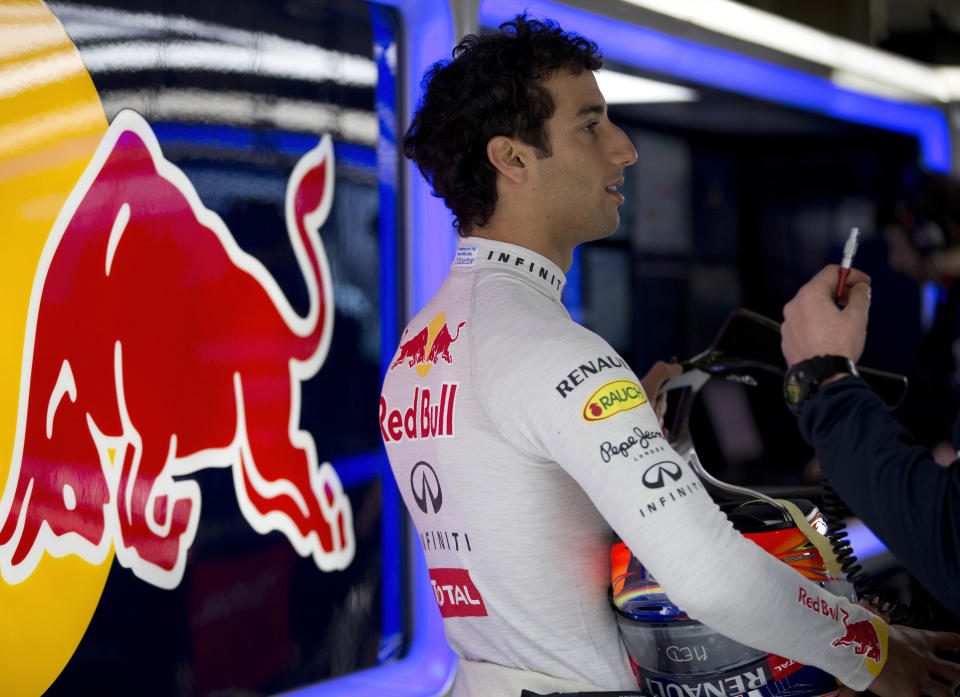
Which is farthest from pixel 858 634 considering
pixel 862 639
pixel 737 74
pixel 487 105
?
pixel 737 74

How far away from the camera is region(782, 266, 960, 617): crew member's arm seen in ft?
3.46

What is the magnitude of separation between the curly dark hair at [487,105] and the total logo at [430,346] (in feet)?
0.58

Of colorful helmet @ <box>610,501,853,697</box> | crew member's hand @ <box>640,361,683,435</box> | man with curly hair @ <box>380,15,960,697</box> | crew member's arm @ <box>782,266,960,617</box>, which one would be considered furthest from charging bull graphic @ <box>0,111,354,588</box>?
crew member's arm @ <box>782,266,960,617</box>

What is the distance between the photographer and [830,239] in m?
4.87

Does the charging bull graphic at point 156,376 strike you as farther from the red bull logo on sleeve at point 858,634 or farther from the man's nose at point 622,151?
the red bull logo on sleeve at point 858,634

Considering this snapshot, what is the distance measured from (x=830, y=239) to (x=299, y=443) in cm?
362

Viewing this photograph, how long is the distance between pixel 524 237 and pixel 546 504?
15.1 inches

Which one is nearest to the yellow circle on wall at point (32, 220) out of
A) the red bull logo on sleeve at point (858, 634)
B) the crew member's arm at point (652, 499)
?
the crew member's arm at point (652, 499)

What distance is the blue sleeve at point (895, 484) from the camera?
105cm

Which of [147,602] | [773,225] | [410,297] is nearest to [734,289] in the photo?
[773,225]

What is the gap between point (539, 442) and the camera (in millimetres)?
1167

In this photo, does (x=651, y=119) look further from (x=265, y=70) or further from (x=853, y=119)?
(x=265, y=70)

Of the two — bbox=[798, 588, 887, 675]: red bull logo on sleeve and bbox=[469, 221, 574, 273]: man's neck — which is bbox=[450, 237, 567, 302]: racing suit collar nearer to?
bbox=[469, 221, 574, 273]: man's neck

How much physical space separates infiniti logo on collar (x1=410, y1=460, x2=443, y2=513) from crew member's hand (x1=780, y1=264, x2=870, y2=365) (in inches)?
19.3
